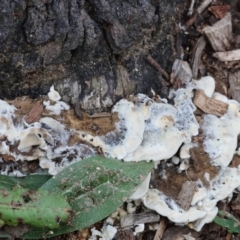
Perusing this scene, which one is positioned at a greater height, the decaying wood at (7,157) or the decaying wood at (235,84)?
the decaying wood at (235,84)

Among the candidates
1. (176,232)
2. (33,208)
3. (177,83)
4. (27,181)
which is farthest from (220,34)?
(33,208)

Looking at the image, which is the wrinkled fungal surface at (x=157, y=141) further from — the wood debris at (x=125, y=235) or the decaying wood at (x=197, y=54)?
the wood debris at (x=125, y=235)

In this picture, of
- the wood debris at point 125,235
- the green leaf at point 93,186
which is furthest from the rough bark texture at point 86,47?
the wood debris at point 125,235

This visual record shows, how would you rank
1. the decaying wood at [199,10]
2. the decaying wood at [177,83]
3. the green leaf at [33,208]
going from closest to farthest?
the green leaf at [33,208], the decaying wood at [177,83], the decaying wood at [199,10]

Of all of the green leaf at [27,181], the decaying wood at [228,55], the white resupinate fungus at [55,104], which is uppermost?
the decaying wood at [228,55]

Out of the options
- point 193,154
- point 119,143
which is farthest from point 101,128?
point 193,154

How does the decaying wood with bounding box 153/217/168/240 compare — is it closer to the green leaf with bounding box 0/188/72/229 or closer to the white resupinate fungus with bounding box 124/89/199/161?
the white resupinate fungus with bounding box 124/89/199/161
